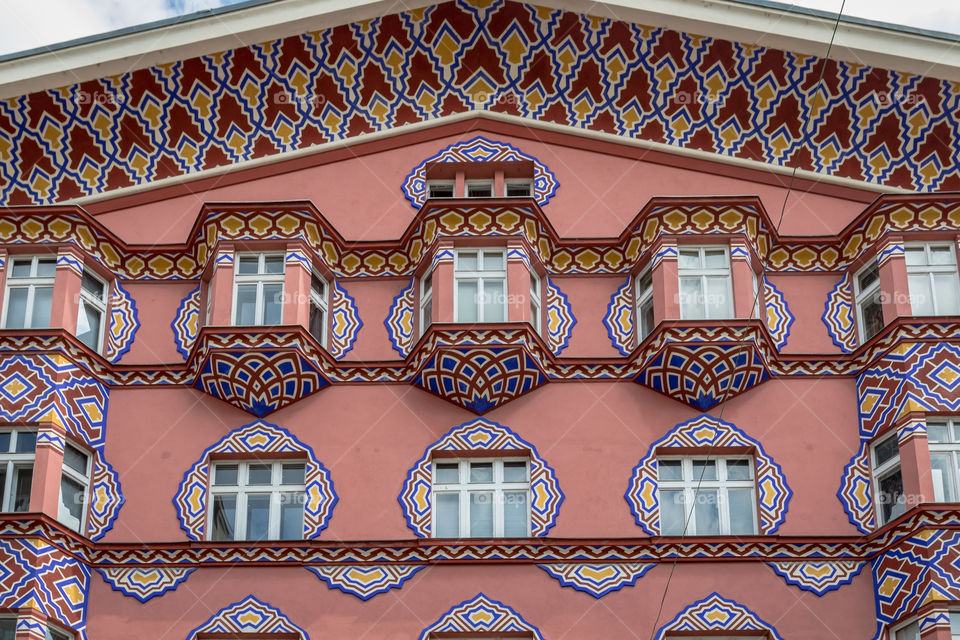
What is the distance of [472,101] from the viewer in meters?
28.8

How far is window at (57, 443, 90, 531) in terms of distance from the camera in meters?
25.0

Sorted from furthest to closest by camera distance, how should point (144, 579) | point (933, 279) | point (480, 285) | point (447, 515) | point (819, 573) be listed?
point (480, 285)
point (933, 279)
point (447, 515)
point (144, 579)
point (819, 573)

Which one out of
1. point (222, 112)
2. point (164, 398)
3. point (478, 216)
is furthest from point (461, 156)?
point (164, 398)

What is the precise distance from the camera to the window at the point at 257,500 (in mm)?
25266

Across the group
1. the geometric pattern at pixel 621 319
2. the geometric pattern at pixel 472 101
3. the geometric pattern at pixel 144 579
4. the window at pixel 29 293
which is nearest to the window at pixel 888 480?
the geometric pattern at pixel 621 319

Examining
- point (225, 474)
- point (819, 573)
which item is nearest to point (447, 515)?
point (225, 474)

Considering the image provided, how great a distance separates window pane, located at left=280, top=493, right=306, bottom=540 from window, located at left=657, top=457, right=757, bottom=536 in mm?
5528

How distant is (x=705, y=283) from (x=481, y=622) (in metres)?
6.61

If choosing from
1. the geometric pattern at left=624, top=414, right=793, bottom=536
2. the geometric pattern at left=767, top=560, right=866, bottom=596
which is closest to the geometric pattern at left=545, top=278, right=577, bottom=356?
the geometric pattern at left=624, top=414, right=793, bottom=536

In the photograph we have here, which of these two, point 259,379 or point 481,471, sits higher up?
point 259,379

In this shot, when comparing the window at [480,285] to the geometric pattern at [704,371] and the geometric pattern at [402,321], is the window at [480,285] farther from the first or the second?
the geometric pattern at [704,371]

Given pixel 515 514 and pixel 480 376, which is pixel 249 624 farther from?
pixel 480 376

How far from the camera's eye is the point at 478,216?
26875 millimetres

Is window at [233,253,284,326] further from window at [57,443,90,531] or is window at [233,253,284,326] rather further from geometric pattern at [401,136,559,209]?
window at [57,443,90,531]
